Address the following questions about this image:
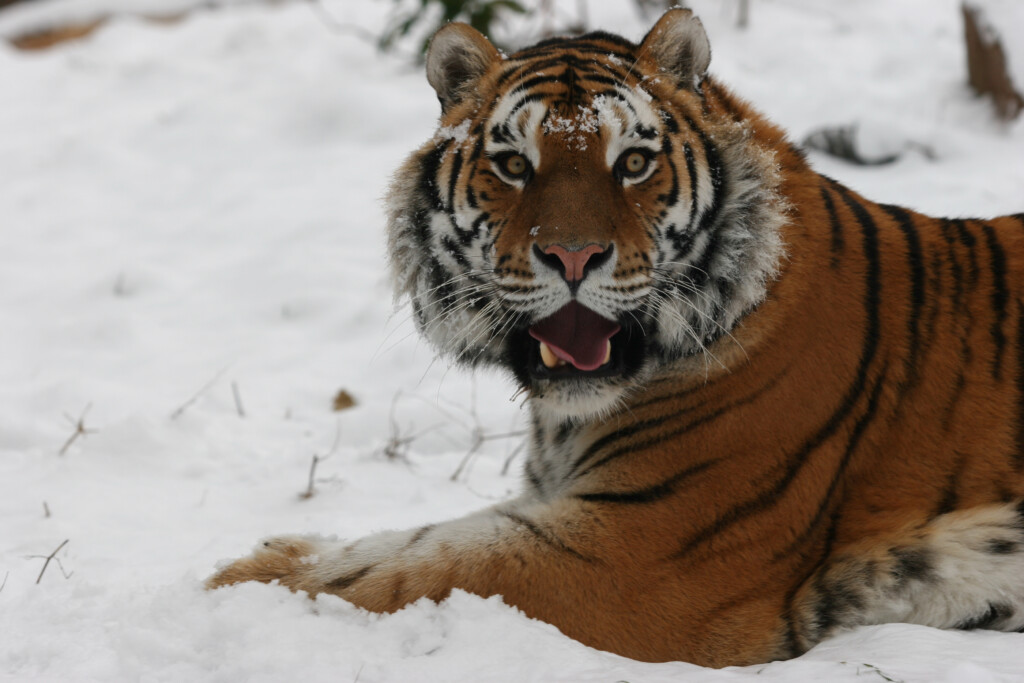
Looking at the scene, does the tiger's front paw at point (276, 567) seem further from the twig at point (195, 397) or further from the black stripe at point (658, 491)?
the twig at point (195, 397)

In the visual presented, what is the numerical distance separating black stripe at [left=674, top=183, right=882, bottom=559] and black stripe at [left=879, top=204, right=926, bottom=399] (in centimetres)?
6

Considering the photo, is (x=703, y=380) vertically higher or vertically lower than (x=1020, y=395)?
lower

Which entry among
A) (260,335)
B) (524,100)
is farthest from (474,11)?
(524,100)

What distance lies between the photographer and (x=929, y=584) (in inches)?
63.2

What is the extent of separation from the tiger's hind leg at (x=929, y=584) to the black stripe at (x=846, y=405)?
6.2 inches

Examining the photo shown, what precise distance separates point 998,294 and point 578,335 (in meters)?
0.76

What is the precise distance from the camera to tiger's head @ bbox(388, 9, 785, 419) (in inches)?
64.8

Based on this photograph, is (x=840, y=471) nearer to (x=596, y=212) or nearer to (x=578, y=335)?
(x=578, y=335)

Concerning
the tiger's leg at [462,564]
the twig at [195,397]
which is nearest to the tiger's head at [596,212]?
the tiger's leg at [462,564]

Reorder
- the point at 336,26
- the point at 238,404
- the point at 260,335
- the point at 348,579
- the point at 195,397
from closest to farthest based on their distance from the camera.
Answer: the point at 348,579 → the point at 195,397 → the point at 238,404 → the point at 260,335 → the point at 336,26

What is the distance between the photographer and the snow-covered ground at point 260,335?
1.49 m

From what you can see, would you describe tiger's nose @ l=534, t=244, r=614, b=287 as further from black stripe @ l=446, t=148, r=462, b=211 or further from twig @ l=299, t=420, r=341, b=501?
twig @ l=299, t=420, r=341, b=501

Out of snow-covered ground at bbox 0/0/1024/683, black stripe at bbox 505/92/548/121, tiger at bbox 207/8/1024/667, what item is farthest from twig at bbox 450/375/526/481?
black stripe at bbox 505/92/548/121

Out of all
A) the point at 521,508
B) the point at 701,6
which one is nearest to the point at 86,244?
the point at 521,508
